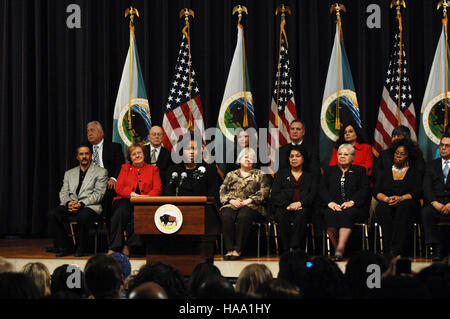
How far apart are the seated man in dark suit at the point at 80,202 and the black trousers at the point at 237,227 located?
141 cm

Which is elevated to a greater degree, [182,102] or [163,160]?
[182,102]

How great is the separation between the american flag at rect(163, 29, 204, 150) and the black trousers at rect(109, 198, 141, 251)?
1533 mm

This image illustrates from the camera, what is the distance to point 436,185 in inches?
224

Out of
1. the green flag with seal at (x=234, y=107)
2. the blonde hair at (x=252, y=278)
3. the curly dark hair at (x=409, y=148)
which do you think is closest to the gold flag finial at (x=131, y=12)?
the green flag with seal at (x=234, y=107)

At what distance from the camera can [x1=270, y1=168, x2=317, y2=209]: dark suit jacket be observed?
19.3 feet

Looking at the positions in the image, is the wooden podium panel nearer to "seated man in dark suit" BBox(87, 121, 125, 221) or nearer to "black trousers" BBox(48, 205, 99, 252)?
"black trousers" BBox(48, 205, 99, 252)

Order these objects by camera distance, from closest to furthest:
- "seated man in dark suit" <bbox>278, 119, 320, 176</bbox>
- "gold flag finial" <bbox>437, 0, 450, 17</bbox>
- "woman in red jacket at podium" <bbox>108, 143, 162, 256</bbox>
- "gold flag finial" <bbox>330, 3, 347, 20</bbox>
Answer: "woman in red jacket at podium" <bbox>108, 143, 162, 256</bbox>
"seated man in dark suit" <bbox>278, 119, 320, 176</bbox>
"gold flag finial" <bbox>437, 0, 450, 17</bbox>
"gold flag finial" <bbox>330, 3, 347, 20</bbox>

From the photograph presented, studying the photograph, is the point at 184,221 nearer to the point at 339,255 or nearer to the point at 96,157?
the point at 339,255

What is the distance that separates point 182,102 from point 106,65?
1361 mm

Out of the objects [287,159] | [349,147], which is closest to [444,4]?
[349,147]

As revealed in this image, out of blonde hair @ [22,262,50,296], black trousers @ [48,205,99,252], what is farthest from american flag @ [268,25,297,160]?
blonde hair @ [22,262,50,296]

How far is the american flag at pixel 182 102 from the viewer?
24.0ft
